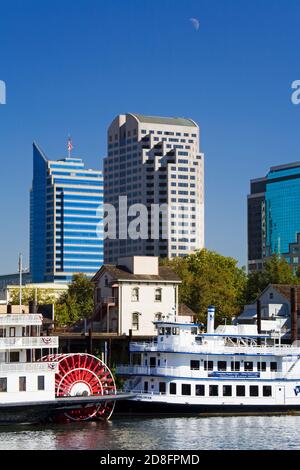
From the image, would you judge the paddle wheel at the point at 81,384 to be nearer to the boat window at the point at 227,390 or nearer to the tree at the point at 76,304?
the boat window at the point at 227,390

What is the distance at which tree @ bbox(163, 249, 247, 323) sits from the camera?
10781 centimetres

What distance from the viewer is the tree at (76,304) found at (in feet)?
362

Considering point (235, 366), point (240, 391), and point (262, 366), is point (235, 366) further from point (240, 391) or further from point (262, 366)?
point (262, 366)

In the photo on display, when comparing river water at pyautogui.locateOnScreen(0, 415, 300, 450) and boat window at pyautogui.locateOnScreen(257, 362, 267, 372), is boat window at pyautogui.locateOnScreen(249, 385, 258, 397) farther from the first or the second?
river water at pyautogui.locateOnScreen(0, 415, 300, 450)

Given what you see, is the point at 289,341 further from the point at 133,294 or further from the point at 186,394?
the point at 186,394

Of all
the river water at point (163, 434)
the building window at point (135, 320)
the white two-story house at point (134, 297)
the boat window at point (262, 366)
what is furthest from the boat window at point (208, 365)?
the building window at point (135, 320)

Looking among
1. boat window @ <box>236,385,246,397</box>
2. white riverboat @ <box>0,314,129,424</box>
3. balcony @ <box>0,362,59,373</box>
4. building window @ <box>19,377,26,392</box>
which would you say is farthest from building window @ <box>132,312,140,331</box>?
building window @ <box>19,377,26,392</box>

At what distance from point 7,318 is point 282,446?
1927cm

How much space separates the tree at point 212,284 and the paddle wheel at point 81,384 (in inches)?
1567

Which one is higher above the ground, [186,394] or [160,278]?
[160,278]

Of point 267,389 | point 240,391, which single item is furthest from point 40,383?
point 267,389
